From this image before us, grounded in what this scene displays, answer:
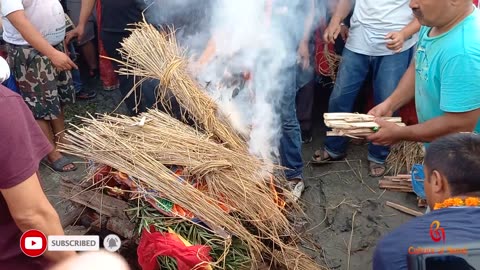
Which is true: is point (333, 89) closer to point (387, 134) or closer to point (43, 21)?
point (387, 134)

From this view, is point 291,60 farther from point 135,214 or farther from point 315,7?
point 135,214

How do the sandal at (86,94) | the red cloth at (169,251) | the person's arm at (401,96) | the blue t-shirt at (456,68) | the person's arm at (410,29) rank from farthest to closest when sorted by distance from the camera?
the sandal at (86,94)
the person's arm at (410,29)
the person's arm at (401,96)
the blue t-shirt at (456,68)
the red cloth at (169,251)

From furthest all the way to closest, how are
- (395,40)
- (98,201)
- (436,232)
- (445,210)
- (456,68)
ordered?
1. (395,40)
2. (98,201)
3. (456,68)
4. (445,210)
5. (436,232)

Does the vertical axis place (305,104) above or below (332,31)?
below

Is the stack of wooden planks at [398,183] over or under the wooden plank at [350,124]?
under

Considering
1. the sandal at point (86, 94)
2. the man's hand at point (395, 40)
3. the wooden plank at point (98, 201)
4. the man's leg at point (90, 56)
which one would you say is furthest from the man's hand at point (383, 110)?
the man's leg at point (90, 56)

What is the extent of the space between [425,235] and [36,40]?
10.5 feet

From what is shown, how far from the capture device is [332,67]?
4.68m

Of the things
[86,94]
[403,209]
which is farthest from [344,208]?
[86,94]

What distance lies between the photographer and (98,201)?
105 inches

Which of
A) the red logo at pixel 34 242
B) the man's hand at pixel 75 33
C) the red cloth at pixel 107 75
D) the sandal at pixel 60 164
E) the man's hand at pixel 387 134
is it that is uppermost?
the red logo at pixel 34 242

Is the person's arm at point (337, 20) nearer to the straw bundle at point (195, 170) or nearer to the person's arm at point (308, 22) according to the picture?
the person's arm at point (308, 22)

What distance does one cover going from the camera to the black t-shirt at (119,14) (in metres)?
4.09

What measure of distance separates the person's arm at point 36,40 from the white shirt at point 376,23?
7.56ft
